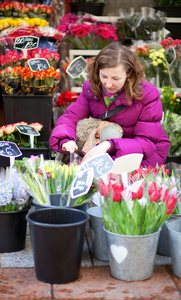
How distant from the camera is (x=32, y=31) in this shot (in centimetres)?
383

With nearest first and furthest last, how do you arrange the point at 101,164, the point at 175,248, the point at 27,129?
the point at 175,248 → the point at 101,164 → the point at 27,129

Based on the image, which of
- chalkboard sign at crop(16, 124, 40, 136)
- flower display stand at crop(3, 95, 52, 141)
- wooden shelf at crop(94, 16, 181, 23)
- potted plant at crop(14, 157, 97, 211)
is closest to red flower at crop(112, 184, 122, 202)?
potted plant at crop(14, 157, 97, 211)

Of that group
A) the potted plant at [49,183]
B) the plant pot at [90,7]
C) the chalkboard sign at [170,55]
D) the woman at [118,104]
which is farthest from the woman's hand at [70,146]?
the plant pot at [90,7]

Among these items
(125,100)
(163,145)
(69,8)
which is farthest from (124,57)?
(69,8)

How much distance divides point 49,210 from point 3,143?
65 centimetres

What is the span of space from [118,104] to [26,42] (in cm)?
103

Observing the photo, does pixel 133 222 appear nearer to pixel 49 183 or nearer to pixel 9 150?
pixel 49 183

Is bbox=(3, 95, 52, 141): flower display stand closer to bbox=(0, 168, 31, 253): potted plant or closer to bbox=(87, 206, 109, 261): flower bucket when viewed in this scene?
bbox=(0, 168, 31, 253): potted plant

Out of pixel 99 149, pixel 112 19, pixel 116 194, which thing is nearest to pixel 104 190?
pixel 116 194

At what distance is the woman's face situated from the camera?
279 centimetres

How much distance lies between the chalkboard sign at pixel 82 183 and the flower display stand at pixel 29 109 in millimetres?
1444

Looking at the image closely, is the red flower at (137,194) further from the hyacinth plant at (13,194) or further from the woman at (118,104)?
the woman at (118,104)

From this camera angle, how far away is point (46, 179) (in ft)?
7.90

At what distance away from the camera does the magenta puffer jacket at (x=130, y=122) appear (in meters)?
2.94
